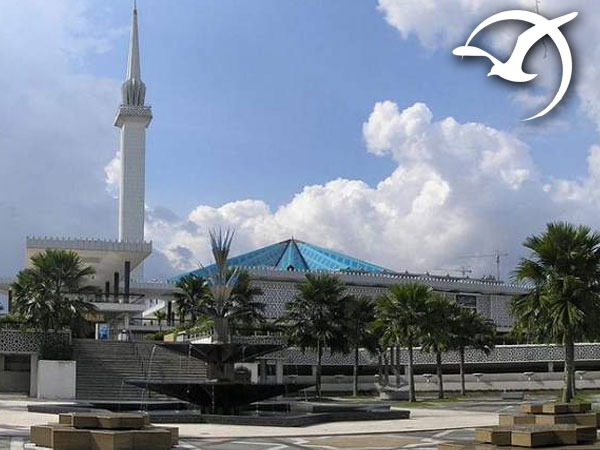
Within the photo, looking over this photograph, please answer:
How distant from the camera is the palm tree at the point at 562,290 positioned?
1131 inches

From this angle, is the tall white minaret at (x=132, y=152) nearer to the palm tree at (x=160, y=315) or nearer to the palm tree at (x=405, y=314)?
the palm tree at (x=160, y=315)

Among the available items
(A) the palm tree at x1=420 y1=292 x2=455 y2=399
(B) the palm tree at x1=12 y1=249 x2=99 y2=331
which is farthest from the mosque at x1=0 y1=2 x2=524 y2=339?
(A) the palm tree at x1=420 y1=292 x2=455 y2=399

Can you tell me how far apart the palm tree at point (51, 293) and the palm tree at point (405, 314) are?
14.0 meters

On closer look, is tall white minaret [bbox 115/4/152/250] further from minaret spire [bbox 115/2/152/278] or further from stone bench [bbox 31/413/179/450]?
stone bench [bbox 31/413/179/450]

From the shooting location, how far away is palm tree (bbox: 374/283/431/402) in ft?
134

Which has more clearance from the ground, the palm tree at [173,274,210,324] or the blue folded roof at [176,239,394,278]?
the blue folded roof at [176,239,394,278]

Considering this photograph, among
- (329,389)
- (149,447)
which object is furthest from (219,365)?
(329,389)

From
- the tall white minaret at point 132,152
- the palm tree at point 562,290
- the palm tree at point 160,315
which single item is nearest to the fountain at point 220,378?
the palm tree at point 562,290

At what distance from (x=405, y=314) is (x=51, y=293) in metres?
16.2

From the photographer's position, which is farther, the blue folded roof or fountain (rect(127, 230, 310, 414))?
the blue folded roof

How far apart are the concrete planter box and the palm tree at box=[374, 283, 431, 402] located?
14300mm

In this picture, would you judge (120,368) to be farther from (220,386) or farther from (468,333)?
(220,386)

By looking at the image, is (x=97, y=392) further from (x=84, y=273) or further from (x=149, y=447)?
(x=149, y=447)

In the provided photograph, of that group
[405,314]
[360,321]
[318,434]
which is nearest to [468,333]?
[360,321]
